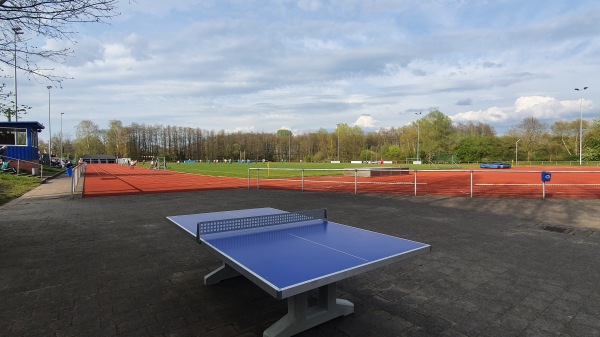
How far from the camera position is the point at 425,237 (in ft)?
22.3

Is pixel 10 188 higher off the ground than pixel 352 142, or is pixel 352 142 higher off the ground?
pixel 352 142

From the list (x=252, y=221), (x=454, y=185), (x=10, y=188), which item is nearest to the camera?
(x=252, y=221)

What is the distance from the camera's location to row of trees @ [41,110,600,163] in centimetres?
7325

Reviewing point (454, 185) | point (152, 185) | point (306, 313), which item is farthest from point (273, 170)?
point (306, 313)

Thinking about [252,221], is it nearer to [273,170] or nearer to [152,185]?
[152,185]

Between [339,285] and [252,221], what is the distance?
4.48 feet

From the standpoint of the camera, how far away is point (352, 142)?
118812 mm

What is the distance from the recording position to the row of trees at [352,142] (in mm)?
73250

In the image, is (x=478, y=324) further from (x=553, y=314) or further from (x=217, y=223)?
(x=217, y=223)

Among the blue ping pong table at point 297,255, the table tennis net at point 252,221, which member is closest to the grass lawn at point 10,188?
the table tennis net at point 252,221

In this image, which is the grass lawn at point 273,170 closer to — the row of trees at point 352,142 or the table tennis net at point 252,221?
the table tennis net at point 252,221

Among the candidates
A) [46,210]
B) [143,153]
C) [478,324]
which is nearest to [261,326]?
[478,324]

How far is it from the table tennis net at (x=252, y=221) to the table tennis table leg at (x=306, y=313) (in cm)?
116

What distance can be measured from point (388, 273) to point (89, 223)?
7264 mm
